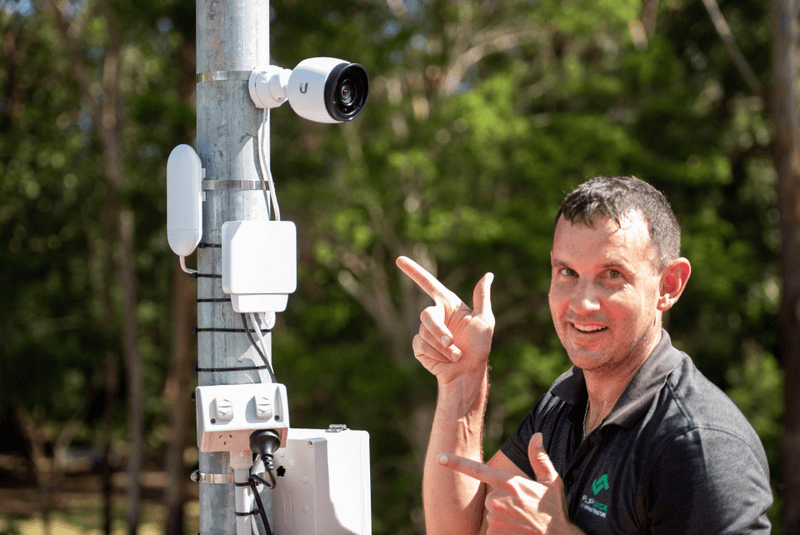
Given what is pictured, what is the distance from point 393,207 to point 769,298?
7.37 m

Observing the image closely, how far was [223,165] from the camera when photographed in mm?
2619

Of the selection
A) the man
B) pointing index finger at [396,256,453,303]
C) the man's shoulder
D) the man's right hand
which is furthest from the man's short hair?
pointing index finger at [396,256,453,303]

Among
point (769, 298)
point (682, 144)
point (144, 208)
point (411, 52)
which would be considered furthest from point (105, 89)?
point (769, 298)

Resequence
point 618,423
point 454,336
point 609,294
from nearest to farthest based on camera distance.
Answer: point 618,423 < point 609,294 < point 454,336

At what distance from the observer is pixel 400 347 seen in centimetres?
1628

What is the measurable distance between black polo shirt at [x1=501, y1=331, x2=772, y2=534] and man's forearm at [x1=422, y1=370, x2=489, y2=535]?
37cm

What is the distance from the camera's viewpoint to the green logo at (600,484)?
1991mm

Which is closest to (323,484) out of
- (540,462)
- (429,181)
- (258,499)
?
(258,499)

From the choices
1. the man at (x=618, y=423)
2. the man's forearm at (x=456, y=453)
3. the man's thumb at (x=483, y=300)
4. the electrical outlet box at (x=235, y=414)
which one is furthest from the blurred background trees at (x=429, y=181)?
the electrical outlet box at (x=235, y=414)

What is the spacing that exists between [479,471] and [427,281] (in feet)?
2.39

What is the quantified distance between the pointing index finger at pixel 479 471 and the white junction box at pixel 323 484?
60cm

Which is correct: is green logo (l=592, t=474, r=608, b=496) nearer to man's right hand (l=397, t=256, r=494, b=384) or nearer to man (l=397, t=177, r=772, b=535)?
man (l=397, t=177, r=772, b=535)

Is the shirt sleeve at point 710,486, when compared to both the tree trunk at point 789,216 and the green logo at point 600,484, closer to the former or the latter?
the green logo at point 600,484

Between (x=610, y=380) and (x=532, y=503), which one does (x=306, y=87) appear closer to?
(x=610, y=380)
